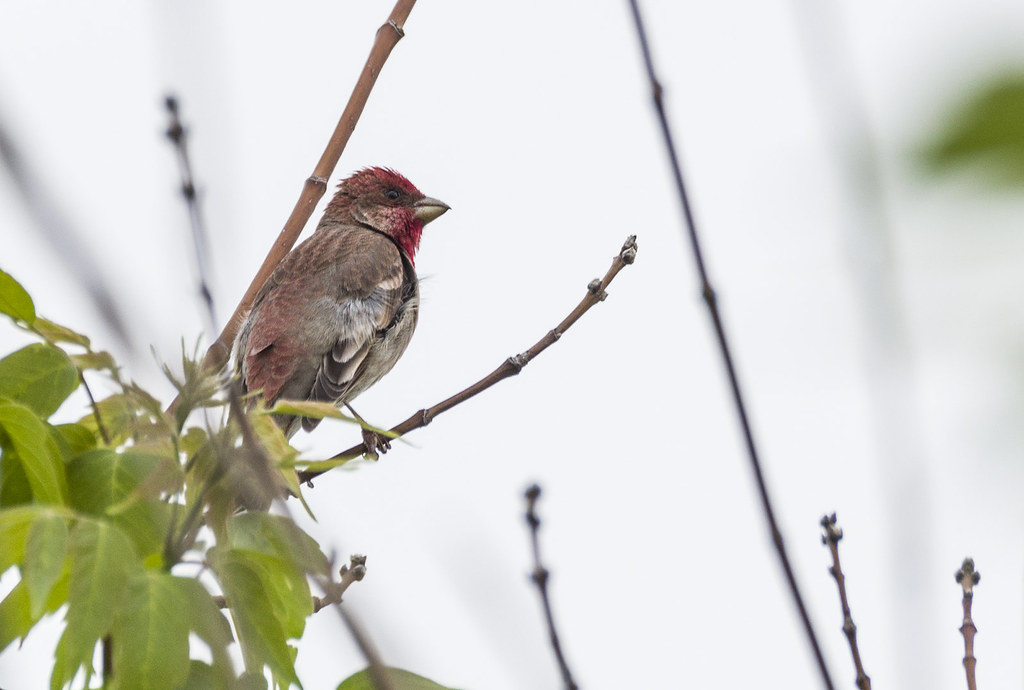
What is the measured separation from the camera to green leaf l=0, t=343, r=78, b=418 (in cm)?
344

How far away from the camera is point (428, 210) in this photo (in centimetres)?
982

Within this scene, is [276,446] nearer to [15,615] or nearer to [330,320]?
[15,615]

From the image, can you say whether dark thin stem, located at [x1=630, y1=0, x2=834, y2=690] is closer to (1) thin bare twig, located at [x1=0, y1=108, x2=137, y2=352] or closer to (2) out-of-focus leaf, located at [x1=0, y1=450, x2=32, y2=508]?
(1) thin bare twig, located at [x1=0, y1=108, x2=137, y2=352]

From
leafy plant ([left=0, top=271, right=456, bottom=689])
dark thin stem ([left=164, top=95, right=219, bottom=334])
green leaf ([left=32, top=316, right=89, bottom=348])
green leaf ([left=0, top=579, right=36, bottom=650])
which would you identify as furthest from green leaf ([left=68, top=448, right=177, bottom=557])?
dark thin stem ([left=164, top=95, right=219, bottom=334])

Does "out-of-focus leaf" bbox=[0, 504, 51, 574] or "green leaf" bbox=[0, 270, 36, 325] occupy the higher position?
"green leaf" bbox=[0, 270, 36, 325]

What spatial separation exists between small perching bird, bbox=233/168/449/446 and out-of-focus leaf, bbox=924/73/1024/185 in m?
5.10

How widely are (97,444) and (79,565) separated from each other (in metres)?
0.92

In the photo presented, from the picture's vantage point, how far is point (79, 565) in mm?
2615

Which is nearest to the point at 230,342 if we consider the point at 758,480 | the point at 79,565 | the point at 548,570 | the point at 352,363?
the point at 352,363

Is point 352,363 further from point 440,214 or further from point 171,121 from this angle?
point 171,121

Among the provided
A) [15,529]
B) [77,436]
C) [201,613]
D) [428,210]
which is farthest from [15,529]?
[428,210]

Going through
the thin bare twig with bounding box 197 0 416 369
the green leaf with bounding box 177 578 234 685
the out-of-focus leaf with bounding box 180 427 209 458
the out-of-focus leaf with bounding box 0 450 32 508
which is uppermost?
the thin bare twig with bounding box 197 0 416 369

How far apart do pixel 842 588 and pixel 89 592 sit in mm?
1698

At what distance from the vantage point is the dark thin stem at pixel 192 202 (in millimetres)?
2008
